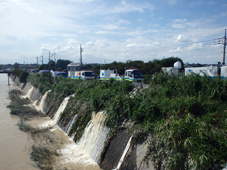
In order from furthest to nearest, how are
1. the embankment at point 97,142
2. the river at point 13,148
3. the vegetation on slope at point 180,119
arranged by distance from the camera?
1. the river at point 13,148
2. the embankment at point 97,142
3. the vegetation on slope at point 180,119

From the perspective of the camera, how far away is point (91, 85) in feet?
57.5

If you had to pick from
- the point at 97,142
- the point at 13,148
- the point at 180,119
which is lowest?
the point at 13,148

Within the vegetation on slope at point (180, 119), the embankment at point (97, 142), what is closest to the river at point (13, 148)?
the embankment at point (97, 142)

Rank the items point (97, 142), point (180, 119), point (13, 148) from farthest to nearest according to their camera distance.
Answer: point (13, 148) < point (97, 142) < point (180, 119)

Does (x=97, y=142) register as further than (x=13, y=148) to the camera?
No

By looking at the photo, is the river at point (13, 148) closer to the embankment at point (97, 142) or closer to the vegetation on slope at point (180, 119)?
the embankment at point (97, 142)

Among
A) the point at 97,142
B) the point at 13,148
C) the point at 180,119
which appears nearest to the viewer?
the point at 180,119

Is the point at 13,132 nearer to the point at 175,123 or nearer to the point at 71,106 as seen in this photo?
the point at 71,106

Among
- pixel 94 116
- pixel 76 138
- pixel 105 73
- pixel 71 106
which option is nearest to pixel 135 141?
pixel 94 116

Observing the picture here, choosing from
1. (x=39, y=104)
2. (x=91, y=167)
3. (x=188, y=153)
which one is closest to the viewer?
(x=188, y=153)

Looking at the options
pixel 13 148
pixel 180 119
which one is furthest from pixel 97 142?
pixel 13 148

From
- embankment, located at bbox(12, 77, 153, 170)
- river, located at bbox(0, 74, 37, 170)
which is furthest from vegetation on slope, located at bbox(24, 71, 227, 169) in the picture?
river, located at bbox(0, 74, 37, 170)

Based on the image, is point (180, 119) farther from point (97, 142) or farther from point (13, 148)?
point (13, 148)

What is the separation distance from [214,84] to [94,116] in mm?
6158
